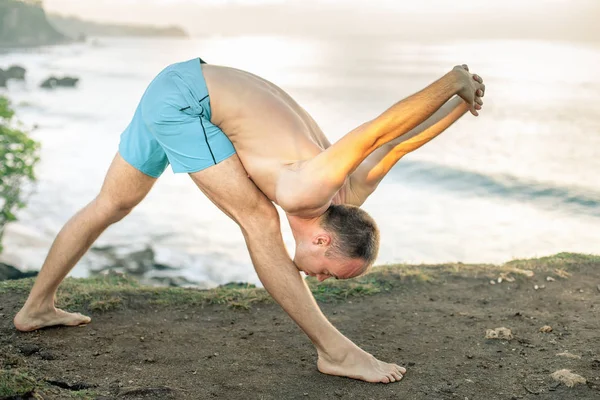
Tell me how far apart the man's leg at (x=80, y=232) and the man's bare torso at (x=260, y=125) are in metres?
0.61

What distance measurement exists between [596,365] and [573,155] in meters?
13.5

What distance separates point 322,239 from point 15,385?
4.61ft

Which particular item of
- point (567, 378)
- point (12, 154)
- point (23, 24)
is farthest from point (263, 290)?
point (23, 24)

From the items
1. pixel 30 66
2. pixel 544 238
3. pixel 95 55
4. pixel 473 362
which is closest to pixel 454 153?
pixel 544 238

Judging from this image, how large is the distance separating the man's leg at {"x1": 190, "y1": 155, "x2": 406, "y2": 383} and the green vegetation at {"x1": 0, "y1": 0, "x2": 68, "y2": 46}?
2190 cm

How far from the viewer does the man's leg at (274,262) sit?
3186 millimetres

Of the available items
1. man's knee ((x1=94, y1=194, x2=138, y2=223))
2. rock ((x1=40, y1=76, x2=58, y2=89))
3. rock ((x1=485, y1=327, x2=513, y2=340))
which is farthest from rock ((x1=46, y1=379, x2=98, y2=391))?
rock ((x1=40, y1=76, x2=58, y2=89))

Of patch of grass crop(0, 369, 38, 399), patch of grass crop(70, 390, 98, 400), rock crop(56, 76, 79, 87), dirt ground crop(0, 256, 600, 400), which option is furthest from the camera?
rock crop(56, 76, 79, 87)

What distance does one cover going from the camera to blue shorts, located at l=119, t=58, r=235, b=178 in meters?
3.15

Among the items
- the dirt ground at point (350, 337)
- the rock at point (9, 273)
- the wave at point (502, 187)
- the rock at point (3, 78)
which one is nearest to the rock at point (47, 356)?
the dirt ground at point (350, 337)

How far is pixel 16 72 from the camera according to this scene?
27484mm

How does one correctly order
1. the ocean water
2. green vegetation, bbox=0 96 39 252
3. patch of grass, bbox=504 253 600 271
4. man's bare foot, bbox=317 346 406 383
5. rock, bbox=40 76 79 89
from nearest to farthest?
man's bare foot, bbox=317 346 406 383
patch of grass, bbox=504 253 600 271
green vegetation, bbox=0 96 39 252
the ocean water
rock, bbox=40 76 79 89

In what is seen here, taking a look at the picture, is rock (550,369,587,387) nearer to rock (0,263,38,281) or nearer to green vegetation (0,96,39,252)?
rock (0,263,38,281)

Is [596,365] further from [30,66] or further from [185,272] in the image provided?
[30,66]
